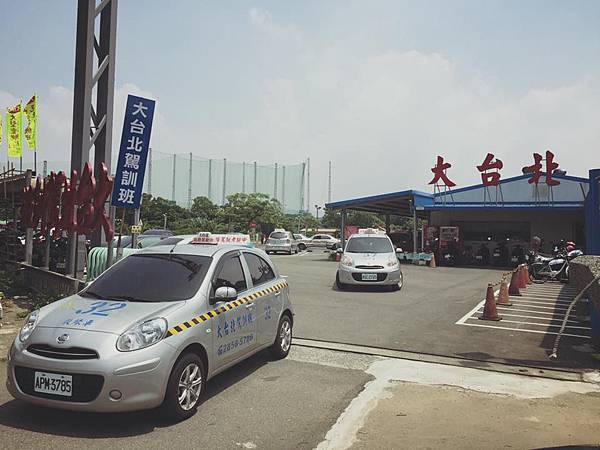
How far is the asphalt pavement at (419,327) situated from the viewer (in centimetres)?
725

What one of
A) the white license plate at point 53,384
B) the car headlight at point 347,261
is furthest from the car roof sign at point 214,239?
the car headlight at point 347,261

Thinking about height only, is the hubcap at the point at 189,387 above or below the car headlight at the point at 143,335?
below

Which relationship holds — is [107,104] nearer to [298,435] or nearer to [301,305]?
[301,305]

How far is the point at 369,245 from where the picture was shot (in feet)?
49.5

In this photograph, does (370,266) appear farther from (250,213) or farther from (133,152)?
(250,213)

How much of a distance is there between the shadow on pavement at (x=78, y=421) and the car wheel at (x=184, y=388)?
0.13 m

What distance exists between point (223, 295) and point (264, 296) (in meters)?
1.18

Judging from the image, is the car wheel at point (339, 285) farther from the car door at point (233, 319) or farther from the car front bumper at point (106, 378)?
the car front bumper at point (106, 378)

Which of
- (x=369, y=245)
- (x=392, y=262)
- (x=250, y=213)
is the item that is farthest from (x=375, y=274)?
(x=250, y=213)

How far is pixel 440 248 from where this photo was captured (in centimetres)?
2678

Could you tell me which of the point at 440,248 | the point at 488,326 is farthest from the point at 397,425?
the point at 440,248

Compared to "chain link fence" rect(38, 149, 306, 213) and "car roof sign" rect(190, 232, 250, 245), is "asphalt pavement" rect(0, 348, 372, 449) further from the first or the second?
"chain link fence" rect(38, 149, 306, 213)

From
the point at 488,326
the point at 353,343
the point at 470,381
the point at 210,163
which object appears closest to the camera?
the point at 470,381

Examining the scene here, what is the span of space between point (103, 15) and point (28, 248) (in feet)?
22.1
